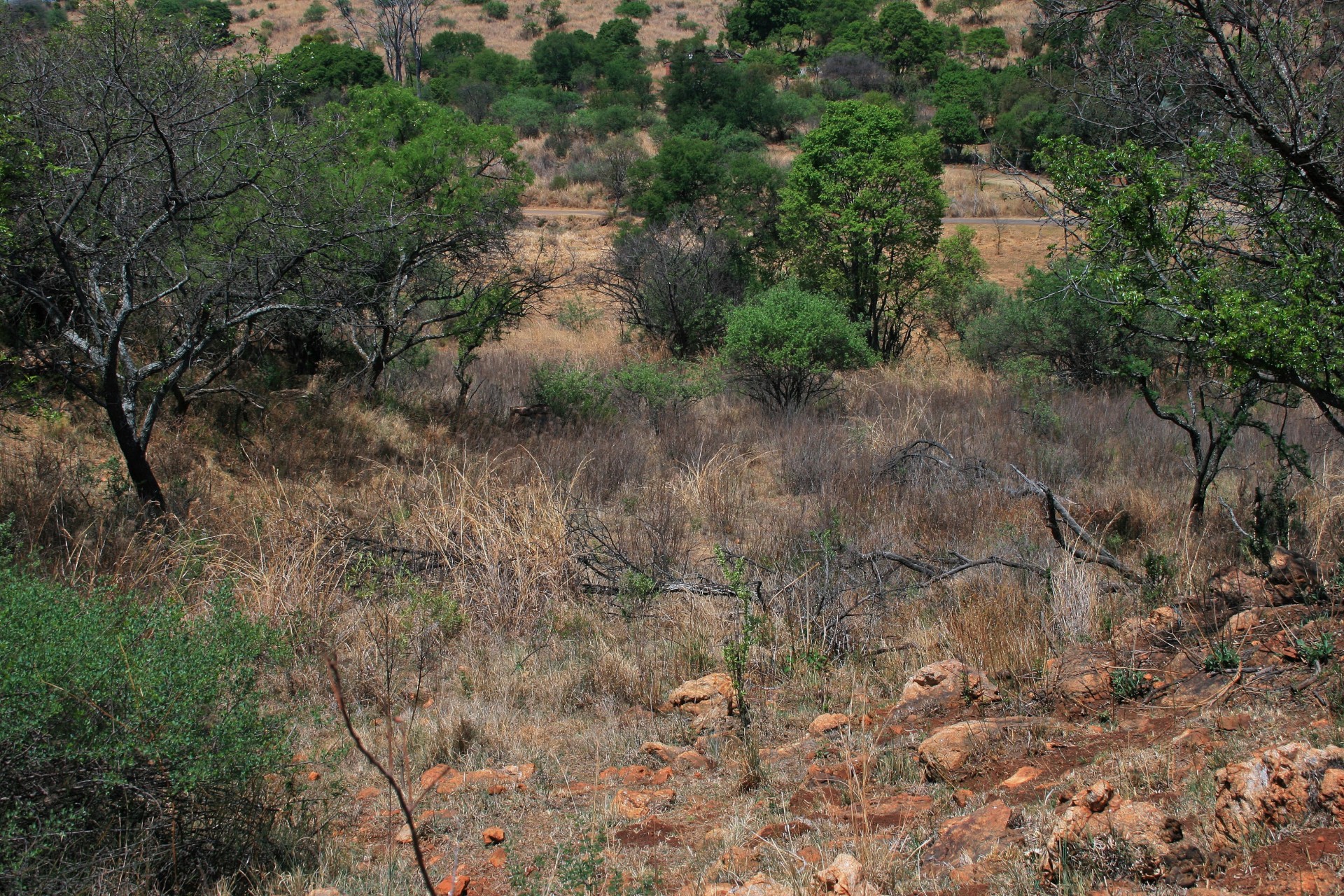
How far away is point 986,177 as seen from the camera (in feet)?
113

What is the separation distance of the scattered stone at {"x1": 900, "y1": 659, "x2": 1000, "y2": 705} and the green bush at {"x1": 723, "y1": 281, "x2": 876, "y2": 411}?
7.93 meters

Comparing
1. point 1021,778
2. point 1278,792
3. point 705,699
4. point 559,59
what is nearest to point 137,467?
point 705,699

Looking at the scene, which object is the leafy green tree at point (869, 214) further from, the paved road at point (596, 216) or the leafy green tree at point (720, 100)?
the leafy green tree at point (720, 100)

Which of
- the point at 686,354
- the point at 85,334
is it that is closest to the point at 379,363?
the point at 85,334

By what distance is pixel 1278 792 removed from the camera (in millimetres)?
2908

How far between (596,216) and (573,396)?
18.1m

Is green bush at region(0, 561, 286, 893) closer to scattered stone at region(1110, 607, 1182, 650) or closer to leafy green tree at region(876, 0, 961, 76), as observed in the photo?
scattered stone at region(1110, 607, 1182, 650)

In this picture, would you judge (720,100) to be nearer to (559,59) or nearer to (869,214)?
(559,59)

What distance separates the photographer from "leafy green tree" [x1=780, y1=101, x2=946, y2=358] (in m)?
16.6

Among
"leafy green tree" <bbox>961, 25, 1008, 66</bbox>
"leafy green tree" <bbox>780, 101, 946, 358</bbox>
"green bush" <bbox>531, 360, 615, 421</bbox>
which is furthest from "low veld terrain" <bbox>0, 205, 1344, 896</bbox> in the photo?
"leafy green tree" <bbox>961, 25, 1008, 66</bbox>

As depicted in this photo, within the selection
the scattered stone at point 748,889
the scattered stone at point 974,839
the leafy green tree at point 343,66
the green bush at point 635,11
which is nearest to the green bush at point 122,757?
the scattered stone at point 748,889

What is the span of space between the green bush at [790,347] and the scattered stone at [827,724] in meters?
8.20

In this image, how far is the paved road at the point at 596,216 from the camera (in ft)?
95.2

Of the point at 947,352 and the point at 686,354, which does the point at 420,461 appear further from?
the point at 947,352
